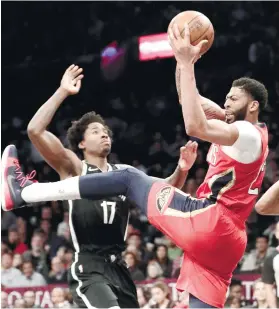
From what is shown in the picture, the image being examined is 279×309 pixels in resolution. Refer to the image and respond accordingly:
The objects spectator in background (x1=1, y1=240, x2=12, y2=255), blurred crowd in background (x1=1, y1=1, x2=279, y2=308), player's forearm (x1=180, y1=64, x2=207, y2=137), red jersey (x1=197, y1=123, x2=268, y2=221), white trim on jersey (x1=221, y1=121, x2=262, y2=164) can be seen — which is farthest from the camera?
blurred crowd in background (x1=1, y1=1, x2=279, y2=308)

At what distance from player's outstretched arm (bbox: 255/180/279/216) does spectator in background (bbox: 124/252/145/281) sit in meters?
5.57

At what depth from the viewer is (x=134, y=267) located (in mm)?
10727

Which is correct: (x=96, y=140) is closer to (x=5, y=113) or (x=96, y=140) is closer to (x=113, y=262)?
(x=113, y=262)

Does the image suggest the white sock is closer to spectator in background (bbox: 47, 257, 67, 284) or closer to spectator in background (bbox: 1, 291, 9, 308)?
spectator in background (bbox: 1, 291, 9, 308)

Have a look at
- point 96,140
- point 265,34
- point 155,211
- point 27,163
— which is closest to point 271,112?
point 265,34

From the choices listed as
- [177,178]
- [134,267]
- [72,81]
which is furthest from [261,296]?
[72,81]

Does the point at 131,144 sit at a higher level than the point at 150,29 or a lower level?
lower

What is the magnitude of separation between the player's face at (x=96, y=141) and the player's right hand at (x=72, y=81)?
0.43 metres

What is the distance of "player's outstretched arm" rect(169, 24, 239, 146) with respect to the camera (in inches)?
214

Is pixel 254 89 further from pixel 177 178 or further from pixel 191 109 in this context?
pixel 177 178

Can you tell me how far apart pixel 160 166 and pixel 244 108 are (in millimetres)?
8086

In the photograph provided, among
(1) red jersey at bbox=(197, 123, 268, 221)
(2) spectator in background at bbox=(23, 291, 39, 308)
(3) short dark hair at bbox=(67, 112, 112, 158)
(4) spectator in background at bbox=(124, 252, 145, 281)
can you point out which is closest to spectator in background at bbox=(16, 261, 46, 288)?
(2) spectator in background at bbox=(23, 291, 39, 308)

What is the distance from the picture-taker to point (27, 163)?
1468 cm

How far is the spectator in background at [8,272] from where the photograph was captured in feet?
37.0
